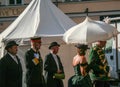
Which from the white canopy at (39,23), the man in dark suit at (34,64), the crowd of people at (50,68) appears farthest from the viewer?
the white canopy at (39,23)

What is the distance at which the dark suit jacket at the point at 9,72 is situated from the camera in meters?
9.45

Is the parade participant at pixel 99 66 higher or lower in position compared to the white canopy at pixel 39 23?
lower

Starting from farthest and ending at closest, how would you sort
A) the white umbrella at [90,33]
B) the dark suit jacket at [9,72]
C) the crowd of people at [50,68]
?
the white umbrella at [90,33] < the crowd of people at [50,68] < the dark suit jacket at [9,72]

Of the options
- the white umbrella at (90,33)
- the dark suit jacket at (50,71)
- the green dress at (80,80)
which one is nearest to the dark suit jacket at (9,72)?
the green dress at (80,80)

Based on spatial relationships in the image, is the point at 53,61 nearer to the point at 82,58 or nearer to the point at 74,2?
the point at 82,58

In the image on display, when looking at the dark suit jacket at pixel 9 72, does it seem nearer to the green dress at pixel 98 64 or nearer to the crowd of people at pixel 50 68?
the crowd of people at pixel 50 68

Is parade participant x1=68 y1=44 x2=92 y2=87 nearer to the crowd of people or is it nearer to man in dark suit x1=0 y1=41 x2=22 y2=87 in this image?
the crowd of people

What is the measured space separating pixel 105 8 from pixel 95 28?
851 inches

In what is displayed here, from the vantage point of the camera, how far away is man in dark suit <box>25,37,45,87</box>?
10834mm

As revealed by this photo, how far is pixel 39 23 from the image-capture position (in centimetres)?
1370

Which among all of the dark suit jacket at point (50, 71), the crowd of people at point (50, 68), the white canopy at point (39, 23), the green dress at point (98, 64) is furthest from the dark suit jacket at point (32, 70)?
the white canopy at point (39, 23)

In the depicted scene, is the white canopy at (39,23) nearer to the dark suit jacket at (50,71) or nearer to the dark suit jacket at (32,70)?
the dark suit jacket at (50,71)

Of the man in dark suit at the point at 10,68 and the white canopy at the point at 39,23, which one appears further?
the white canopy at the point at 39,23

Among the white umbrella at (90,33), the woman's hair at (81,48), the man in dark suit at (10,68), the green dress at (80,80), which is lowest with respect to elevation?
the green dress at (80,80)
